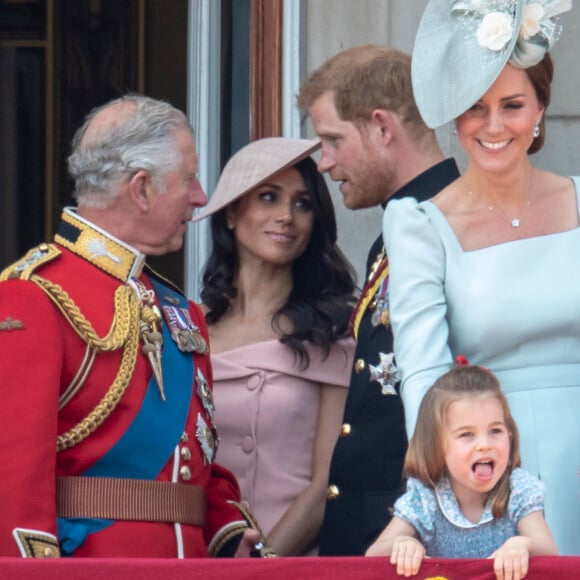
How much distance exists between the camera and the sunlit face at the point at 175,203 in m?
4.13

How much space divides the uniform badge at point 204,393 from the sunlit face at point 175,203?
0.91ft

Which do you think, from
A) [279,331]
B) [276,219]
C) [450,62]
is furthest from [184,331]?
[450,62]

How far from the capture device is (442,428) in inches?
134

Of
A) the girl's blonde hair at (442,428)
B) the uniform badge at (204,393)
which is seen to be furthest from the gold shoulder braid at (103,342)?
the girl's blonde hair at (442,428)

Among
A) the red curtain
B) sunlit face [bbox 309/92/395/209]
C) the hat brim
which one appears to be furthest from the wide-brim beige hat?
the red curtain

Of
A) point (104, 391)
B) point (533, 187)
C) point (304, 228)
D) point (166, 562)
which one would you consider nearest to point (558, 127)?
point (304, 228)

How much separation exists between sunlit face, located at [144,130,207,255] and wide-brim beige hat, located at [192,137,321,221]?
53 centimetres

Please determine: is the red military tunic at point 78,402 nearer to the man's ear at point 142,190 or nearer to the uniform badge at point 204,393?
the uniform badge at point 204,393

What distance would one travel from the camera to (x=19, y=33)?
7.08 metres

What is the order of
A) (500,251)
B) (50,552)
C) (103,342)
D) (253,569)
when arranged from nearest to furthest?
(253,569) < (50,552) < (500,251) < (103,342)

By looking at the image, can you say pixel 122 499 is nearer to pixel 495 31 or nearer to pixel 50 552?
pixel 50 552

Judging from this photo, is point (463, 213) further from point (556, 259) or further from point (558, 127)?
point (558, 127)

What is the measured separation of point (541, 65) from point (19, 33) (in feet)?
11.9

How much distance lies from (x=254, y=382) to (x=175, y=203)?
2.07 ft
